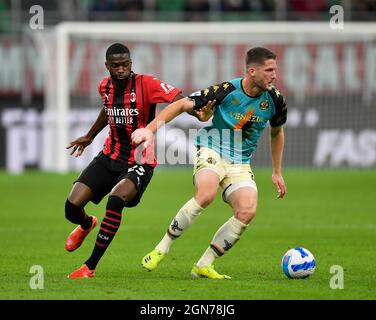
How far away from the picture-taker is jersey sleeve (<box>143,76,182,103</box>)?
1050 centimetres

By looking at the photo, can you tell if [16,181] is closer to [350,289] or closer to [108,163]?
[108,163]

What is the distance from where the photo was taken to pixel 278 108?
10141 mm

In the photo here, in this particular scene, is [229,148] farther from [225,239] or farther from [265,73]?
[225,239]

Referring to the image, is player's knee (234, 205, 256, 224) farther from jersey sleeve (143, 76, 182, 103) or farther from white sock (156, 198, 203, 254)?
jersey sleeve (143, 76, 182, 103)

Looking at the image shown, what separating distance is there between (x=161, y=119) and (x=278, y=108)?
1.39 meters

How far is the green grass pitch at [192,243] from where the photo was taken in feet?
29.3

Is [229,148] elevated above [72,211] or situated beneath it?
elevated above

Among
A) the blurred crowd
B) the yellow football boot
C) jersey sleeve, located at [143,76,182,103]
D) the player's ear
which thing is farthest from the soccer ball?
the blurred crowd

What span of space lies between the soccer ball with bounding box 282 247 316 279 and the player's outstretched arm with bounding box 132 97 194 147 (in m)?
1.73

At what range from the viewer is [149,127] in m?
9.19

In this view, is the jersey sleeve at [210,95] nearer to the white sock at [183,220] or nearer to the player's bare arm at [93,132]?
the white sock at [183,220]

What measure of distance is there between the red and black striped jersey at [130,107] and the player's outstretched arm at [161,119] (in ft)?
2.56

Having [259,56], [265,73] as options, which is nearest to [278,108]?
[265,73]
